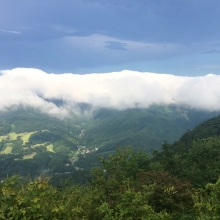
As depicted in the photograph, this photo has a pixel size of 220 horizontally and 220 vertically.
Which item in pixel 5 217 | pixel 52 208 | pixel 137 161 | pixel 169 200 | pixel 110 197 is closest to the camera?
pixel 5 217

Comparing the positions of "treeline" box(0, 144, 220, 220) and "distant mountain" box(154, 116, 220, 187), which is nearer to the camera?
"treeline" box(0, 144, 220, 220)

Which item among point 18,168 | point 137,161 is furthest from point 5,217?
point 18,168

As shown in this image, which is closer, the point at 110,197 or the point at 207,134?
the point at 110,197

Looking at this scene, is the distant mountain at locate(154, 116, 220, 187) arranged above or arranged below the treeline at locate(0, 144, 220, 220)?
below

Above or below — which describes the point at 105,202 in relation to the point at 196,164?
above

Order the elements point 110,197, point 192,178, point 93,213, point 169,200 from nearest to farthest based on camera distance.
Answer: point 93,213
point 169,200
point 110,197
point 192,178

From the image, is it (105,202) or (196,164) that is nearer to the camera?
(105,202)

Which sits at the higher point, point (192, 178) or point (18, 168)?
point (192, 178)

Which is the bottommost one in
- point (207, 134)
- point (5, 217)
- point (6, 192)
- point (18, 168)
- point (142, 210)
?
point (18, 168)

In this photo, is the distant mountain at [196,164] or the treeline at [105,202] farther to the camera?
the distant mountain at [196,164]

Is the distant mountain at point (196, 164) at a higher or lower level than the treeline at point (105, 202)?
lower

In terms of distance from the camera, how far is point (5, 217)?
29.5 ft

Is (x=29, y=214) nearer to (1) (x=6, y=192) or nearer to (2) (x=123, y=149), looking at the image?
(1) (x=6, y=192)

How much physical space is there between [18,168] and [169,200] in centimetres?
19034
